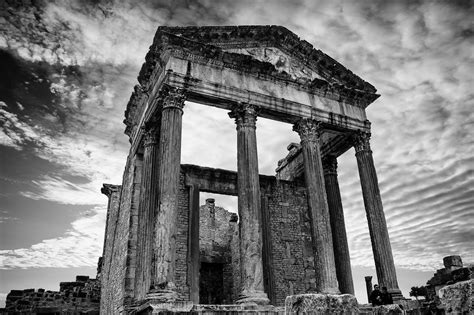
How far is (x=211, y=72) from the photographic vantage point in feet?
37.0

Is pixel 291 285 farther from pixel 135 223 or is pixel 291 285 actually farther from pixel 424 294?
pixel 424 294

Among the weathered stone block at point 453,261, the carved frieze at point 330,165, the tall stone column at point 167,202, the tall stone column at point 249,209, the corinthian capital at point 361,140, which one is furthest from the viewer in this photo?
the weathered stone block at point 453,261

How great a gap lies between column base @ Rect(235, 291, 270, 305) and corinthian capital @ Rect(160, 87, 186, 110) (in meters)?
5.41

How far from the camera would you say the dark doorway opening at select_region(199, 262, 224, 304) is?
16172mm

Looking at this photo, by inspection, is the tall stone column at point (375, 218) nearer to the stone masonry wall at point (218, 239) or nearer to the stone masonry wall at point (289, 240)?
the stone masonry wall at point (289, 240)

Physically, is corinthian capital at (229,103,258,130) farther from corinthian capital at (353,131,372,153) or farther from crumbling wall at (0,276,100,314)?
crumbling wall at (0,276,100,314)

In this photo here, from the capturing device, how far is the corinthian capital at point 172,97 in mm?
10281

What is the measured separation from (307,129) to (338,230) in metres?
4.28

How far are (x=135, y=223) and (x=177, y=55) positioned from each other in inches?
224

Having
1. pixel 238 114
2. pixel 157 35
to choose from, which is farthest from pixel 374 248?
pixel 157 35

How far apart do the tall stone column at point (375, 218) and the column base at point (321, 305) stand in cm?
950

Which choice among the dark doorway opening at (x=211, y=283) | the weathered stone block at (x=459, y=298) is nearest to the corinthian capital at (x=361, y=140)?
the dark doorway opening at (x=211, y=283)

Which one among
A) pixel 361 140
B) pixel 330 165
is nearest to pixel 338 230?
pixel 330 165

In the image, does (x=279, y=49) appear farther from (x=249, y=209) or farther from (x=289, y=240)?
(x=289, y=240)
